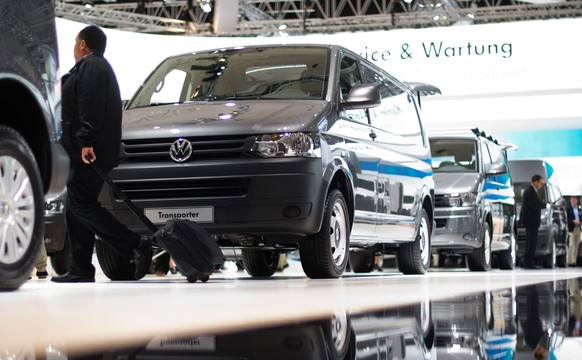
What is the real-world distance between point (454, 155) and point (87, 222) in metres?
7.86

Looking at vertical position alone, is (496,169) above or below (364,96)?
below

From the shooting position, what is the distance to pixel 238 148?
7.03 metres

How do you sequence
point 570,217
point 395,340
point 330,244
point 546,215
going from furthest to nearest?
point 570,217 → point 546,215 → point 330,244 → point 395,340

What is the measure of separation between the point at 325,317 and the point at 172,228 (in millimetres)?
2778

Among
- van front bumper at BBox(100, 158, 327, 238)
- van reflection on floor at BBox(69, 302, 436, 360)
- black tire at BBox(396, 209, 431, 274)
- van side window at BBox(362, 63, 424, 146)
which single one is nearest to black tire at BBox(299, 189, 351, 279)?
van front bumper at BBox(100, 158, 327, 238)

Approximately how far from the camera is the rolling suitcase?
250 inches

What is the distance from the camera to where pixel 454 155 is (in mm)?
13648

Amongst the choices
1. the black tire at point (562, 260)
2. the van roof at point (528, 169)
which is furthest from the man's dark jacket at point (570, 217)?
the van roof at point (528, 169)

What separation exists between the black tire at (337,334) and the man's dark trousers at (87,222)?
9.55 feet

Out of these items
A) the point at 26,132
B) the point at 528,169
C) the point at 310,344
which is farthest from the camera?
the point at 528,169

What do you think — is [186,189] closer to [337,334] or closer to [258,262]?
[258,262]

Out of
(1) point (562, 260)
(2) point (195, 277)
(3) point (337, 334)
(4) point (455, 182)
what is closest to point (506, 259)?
(4) point (455, 182)

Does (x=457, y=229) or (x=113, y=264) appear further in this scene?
(x=457, y=229)

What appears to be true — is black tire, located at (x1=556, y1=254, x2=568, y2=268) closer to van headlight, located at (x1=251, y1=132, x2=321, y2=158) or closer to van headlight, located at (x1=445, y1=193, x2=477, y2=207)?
van headlight, located at (x1=445, y1=193, x2=477, y2=207)
